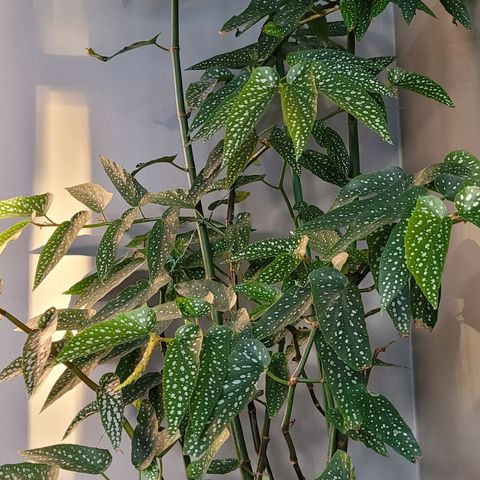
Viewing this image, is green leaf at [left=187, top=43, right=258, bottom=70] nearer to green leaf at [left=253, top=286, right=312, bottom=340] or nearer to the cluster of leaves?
the cluster of leaves

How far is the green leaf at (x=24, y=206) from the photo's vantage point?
96 cm

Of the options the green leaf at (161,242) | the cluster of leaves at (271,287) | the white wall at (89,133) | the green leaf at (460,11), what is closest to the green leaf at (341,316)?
the cluster of leaves at (271,287)

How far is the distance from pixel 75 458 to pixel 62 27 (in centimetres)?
90

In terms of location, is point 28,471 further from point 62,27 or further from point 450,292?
point 62,27

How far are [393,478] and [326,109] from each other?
83 cm

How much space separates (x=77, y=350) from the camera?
2.43 ft

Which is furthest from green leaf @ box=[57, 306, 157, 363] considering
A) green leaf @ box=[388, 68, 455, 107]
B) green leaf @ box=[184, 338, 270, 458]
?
green leaf @ box=[388, 68, 455, 107]

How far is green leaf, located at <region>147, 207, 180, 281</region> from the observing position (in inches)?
36.1

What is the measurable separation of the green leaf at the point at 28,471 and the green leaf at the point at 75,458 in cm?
1

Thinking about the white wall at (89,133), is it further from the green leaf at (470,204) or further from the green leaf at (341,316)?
the green leaf at (470,204)

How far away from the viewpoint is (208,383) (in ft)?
2.37

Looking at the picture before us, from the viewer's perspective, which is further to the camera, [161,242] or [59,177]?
[59,177]

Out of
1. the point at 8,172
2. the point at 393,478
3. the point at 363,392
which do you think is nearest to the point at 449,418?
the point at 393,478

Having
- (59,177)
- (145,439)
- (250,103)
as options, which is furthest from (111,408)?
(59,177)
